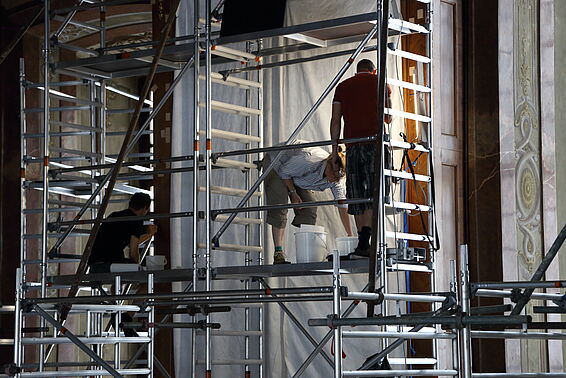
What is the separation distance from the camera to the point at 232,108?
9406 millimetres

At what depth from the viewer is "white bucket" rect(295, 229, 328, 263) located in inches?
331

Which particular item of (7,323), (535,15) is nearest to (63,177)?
(7,323)

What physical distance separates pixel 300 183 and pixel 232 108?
89cm

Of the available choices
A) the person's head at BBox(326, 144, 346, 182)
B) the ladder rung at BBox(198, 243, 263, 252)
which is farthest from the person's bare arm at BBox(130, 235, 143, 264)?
the person's head at BBox(326, 144, 346, 182)

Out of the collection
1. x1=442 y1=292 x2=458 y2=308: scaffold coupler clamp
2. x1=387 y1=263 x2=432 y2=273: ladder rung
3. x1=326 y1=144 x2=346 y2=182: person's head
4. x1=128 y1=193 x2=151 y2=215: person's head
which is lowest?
x1=442 y1=292 x2=458 y2=308: scaffold coupler clamp

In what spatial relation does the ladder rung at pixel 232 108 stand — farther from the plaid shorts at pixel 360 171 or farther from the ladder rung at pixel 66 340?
the ladder rung at pixel 66 340

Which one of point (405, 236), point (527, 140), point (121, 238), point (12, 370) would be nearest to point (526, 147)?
point (527, 140)

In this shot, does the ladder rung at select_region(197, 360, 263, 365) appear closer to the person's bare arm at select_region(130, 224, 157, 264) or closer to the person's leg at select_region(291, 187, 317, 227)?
the person's bare arm at select_region(130, 224, 157, 264)

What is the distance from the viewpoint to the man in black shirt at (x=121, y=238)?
9.77 metres

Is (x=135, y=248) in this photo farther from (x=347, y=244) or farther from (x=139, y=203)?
(x=347, y=244)

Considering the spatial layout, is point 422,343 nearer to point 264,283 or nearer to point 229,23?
point 264,283

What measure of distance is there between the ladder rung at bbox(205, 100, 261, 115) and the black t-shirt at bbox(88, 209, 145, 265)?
1278 millimetres

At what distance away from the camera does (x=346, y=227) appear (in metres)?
9.19

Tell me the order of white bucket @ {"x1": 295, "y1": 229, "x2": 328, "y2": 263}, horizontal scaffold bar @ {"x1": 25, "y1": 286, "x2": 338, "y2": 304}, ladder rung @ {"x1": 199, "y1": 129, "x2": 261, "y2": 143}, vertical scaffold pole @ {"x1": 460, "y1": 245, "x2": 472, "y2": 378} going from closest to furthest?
vertical scaffold pole @ {"x1": 460, "y1": 245, "x2": 472, "y2": 378}
horizontal scaffold bar @ {"x1": 25, "y1": 286, "x2": 338, "y2": 304}
white bucket @ {"x1": 295, "y1": 229, "x2": 328, "y2": 263}
ladder rung @ {"x1": 199, "y1": 129, "x2": 261, "y2": 143}
